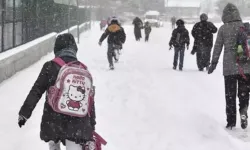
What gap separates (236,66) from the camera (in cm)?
742

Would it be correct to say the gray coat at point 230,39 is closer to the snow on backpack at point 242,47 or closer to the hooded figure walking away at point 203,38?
the snow on backpack at point 242,47

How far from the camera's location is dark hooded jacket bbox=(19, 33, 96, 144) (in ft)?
14.0

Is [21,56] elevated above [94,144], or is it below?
below

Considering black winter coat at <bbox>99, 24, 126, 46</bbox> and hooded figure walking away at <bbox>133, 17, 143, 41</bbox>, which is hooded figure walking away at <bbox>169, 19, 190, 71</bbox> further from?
hooded figure walking away at <bbox>133, 17, 143, 41</bbox>

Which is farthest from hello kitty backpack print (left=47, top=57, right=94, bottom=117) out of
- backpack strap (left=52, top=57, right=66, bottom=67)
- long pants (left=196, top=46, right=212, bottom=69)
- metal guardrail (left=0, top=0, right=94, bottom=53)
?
long pants (left=196, top=46, right=212, bottom=69)

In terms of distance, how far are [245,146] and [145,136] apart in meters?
1.51

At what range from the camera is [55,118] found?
4281 mm

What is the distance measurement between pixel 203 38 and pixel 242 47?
7952mm

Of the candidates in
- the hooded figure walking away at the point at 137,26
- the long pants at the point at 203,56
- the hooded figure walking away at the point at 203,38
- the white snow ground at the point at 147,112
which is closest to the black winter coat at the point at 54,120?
the white snow ground at the point at 147,112

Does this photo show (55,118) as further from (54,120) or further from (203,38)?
(203,38)

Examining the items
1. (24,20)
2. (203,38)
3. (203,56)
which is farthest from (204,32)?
(24,20)

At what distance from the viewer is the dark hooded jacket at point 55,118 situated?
14.0 feet

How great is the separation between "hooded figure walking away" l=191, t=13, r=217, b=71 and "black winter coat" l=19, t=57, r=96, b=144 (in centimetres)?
1087

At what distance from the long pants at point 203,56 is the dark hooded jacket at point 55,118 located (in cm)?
1150
